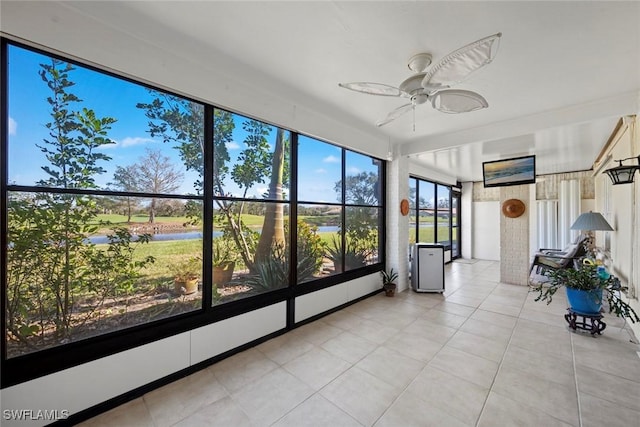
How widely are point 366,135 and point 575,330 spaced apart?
399 cm

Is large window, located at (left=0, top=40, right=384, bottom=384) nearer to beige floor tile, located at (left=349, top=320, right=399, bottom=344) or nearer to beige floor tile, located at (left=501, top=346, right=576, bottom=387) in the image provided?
beige floor tile, located at (left=349, top=320, right=399, bottom=344)

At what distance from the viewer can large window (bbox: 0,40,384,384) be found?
175 centimetres

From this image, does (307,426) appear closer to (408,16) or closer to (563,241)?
(408,16)

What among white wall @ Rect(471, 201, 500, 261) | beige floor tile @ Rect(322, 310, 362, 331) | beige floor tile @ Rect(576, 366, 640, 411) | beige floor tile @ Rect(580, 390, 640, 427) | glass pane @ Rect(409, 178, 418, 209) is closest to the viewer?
beige floor tile @ Rect(580, 390, 640, 427)

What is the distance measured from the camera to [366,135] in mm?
4449

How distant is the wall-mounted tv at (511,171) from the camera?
183 inches

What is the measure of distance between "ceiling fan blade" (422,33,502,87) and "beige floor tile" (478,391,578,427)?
2.51 m

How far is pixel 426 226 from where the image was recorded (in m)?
7.50

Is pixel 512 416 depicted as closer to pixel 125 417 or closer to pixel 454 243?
pixel 125 417

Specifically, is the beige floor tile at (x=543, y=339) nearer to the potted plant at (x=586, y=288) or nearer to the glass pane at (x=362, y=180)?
the potted plant at (x=586, y=288)

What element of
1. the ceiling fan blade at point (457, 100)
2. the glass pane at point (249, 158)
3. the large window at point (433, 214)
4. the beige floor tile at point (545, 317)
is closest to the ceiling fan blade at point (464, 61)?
the ceiling fan blade at point (457, 100)

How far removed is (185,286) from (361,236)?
121 inches

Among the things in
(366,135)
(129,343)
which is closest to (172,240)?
(129,343)

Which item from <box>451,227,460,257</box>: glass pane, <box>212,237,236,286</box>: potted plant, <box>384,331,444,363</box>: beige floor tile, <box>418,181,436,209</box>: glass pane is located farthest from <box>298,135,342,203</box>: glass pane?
<box>451,227,460,257</box>: glass pane
